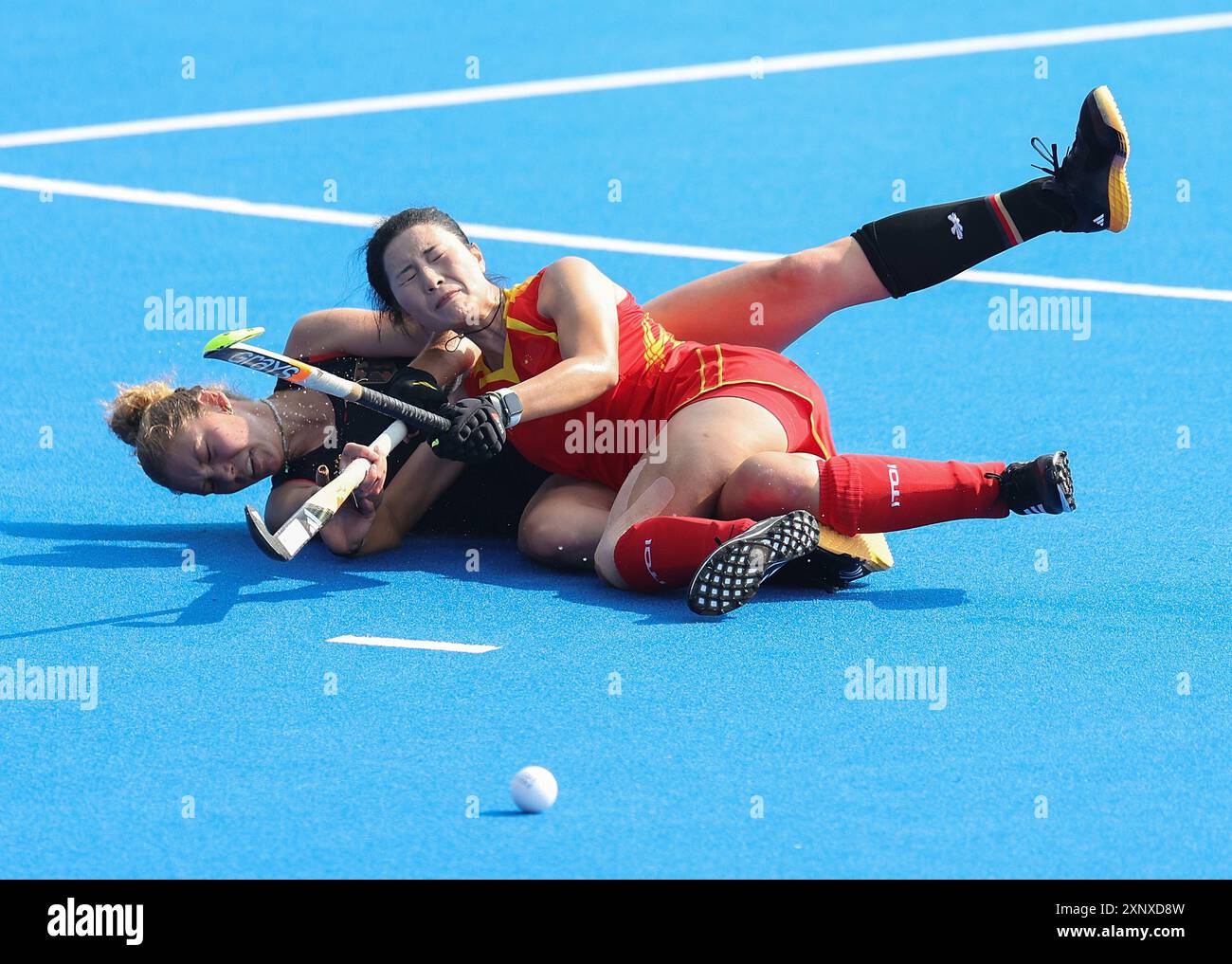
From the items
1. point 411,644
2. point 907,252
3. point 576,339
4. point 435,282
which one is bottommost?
point 411,644

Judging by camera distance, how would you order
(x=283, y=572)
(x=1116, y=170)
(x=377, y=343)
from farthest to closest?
(x=377, y=343)
(x=1116, y=170)
(x=283, y=572)

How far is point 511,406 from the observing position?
229 inches

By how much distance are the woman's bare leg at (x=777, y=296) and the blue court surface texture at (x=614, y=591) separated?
0.84m

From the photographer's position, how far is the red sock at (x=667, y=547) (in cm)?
564

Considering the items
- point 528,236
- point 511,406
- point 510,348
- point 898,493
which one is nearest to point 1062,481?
point 898,493

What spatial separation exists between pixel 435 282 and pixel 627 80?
6759 mm

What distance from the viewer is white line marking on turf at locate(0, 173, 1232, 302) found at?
907 centimetres

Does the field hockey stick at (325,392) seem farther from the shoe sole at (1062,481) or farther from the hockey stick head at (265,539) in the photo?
the shoe sole at (1062,481)

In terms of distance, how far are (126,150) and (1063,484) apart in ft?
23.5

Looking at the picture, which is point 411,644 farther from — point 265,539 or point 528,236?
point 528,236

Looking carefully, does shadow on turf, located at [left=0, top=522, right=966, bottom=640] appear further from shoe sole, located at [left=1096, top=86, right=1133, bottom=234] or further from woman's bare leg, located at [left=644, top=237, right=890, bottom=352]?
shoe sole, located at [left=1096, top=86, right=1133, bottom=234]

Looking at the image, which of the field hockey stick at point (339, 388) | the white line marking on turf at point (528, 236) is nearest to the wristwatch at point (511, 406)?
the field hockey stick at point (339, 388)

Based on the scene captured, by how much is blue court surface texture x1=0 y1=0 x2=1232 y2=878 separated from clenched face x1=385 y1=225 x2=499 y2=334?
819 mm

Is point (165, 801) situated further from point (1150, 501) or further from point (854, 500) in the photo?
point (1150, 501)
